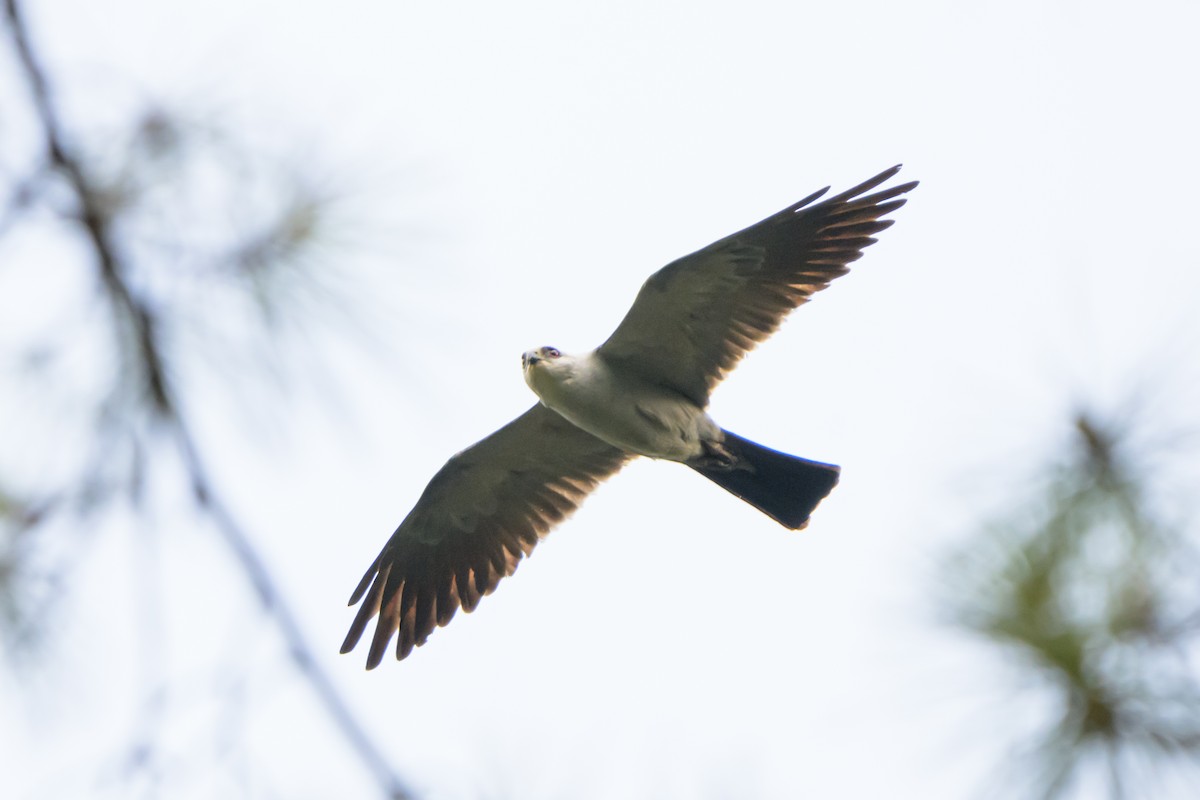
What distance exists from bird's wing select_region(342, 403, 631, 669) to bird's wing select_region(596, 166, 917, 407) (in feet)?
3.06

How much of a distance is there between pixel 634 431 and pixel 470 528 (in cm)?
156

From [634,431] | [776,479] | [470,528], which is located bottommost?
[776,479]

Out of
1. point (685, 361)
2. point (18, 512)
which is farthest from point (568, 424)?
point (18, 512)

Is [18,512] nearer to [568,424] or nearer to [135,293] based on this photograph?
[135,293]

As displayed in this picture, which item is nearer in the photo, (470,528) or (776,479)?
(776,479)

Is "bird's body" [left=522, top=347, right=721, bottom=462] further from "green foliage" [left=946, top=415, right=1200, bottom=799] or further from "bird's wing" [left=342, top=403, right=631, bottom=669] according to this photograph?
"green foliage" [left=946, top=415, right=1200, bottom=799]

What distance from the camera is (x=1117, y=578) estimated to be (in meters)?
2.81

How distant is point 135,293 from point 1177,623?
2.41 meters

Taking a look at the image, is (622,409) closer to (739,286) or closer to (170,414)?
(739,286)

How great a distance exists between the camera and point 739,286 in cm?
720

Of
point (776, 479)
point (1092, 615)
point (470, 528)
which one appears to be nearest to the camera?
point (1092, 615)

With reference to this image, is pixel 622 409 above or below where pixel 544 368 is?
below

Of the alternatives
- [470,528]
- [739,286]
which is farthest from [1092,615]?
[470,528]

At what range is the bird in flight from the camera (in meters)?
7.10
